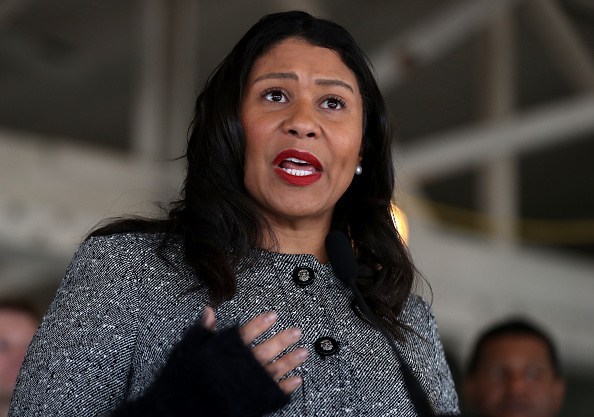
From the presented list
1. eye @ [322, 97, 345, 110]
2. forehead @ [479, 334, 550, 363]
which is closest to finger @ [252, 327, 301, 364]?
eye @ [322, 97, 345, 110]

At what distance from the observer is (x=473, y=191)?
39.3 ft

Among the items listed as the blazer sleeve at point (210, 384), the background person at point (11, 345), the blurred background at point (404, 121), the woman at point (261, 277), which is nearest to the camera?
the blazer sleeve at point (210, 384)

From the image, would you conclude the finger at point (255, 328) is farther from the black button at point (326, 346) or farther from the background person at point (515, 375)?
the background person at point (515, 375)

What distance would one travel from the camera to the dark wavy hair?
5.98 feet

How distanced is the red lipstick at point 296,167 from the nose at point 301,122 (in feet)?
0.11

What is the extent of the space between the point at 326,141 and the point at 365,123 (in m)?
0.20

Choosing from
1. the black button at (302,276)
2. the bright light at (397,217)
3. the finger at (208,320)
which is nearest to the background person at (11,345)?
the bright light at (397,217)

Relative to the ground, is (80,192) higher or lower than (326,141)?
higher

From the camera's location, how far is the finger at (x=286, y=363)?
156 centimetres

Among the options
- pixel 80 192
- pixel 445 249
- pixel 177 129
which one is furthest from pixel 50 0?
pixel 445 249

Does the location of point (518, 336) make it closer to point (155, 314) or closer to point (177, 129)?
point (155, 314)

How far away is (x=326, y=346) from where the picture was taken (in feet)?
5.79

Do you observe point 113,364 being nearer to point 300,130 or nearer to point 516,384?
point 300,130

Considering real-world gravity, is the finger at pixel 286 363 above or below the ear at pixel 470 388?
A: below
